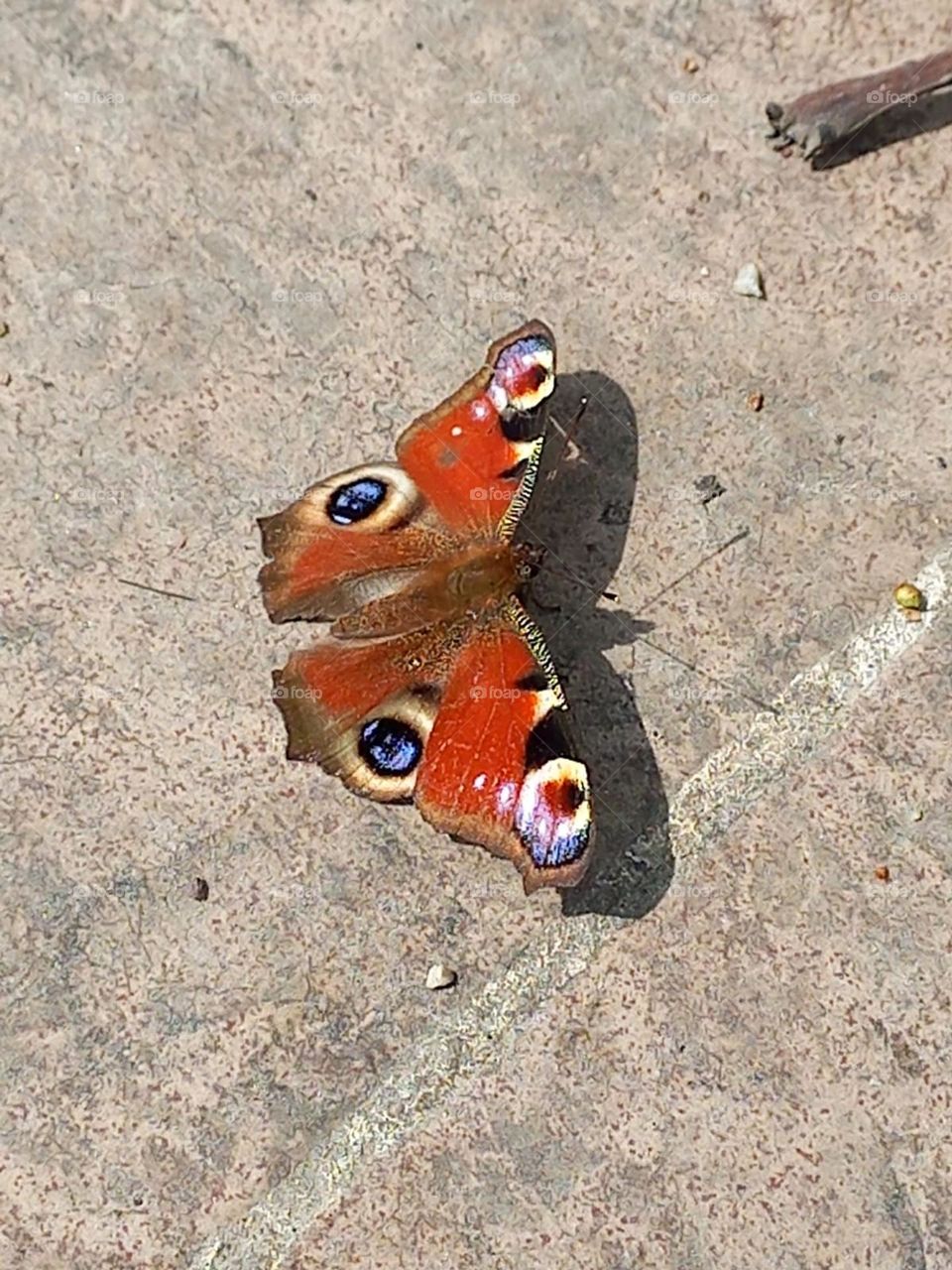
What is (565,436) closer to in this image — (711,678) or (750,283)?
(750,283)

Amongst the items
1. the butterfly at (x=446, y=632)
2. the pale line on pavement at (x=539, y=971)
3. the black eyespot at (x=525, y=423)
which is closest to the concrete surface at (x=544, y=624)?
the pale line on pavement at (x=539, y=971)

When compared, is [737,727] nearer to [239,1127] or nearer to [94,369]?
[239,1127]

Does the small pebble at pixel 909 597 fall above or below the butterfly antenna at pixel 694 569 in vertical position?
below

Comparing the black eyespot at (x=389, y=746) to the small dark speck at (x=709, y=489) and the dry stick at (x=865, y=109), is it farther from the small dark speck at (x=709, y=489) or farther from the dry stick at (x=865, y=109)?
the dry stick at (x=865, y=109)

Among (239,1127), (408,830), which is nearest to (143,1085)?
(239,1127)

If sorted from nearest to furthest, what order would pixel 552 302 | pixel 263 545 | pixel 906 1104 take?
pixel 906 1104, pixel 263 545, pixel 552 302

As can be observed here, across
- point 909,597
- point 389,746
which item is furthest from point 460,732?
point 909,597
